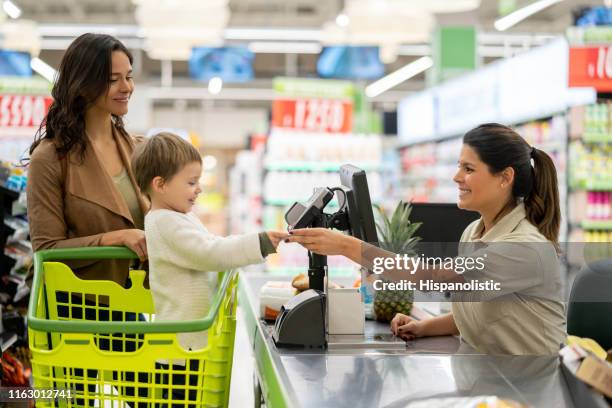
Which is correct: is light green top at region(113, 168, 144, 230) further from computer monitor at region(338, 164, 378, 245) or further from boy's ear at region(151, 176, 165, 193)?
computer monitor at region(338, 164, 378, 245)

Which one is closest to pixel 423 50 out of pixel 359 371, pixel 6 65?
pixel 6 65

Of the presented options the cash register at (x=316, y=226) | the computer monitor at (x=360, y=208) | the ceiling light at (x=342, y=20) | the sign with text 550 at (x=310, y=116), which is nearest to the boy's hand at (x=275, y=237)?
the cash register at (x=316, y=226)

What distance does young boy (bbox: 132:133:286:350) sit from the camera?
1981mm

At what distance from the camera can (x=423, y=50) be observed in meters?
17.1

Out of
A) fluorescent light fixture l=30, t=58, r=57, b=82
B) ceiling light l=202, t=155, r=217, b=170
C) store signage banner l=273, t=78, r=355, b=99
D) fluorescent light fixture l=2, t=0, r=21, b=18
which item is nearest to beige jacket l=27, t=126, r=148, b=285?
store signage banner l=273, t=78, r=355, b=99

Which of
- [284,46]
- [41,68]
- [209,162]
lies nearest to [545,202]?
[284,46]

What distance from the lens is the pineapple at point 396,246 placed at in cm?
247

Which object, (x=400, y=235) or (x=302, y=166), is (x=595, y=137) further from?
(x=400, y=235)

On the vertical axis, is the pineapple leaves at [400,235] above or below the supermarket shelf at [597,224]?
above

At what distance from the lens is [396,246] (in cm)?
247

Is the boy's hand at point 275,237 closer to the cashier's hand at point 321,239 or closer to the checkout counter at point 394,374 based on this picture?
the cashier's hand at point 321,239

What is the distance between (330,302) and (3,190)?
153cm

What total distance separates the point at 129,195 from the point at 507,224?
1.27 metres

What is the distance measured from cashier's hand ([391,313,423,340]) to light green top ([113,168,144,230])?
3.12ft
